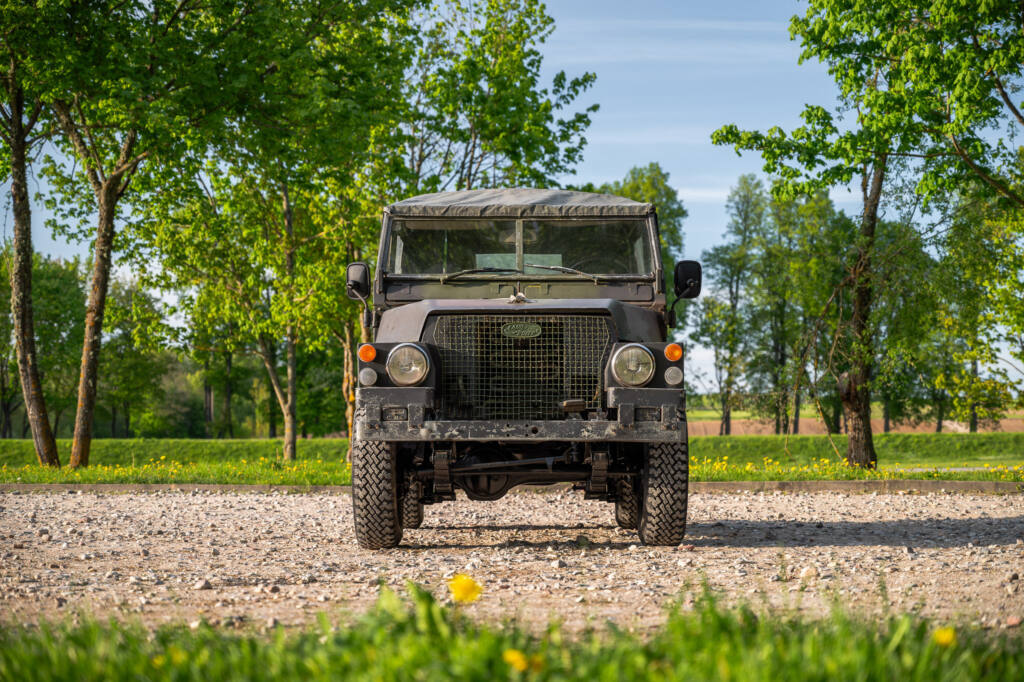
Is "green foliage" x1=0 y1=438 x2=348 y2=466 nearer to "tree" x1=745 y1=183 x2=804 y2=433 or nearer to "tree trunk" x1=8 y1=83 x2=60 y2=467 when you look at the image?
"tree trunk" x1=8 y1=83 x2=60 y2=467

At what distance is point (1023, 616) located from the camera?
164 inches

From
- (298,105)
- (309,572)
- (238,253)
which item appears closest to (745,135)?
(298,105)

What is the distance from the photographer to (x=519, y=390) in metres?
6.74

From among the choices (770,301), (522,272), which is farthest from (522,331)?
(770,301)

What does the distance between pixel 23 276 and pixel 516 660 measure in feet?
52.6

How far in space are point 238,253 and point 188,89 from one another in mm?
8522

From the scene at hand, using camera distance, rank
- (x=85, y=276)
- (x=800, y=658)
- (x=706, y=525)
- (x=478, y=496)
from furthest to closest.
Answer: (x=85, y=276), (x=706, y=525), (x=478, y=496), (x=800, y=658)

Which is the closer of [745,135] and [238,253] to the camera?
[745,135]

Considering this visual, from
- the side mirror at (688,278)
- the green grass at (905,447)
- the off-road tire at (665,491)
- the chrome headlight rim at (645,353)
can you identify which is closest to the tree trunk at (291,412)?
the green grass at (905,447)

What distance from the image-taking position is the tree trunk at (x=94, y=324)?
16312 millimetres

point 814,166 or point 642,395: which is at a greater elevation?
point 814,166

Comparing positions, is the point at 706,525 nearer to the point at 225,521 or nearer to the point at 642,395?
the point at 642,395

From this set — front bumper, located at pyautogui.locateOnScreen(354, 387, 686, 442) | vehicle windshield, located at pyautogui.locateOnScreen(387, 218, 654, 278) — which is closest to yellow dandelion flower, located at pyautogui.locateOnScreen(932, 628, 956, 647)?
front bumper, located at pyautogui.locateOnScreen(354, 387, 686, 442)

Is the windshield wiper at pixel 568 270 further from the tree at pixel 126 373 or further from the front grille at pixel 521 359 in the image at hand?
the tree at pixel 126 373
